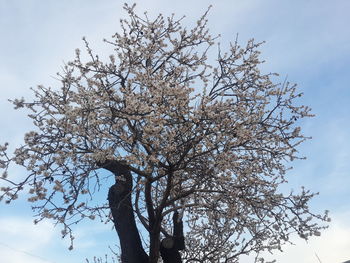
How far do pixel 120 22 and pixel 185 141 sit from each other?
3173mm

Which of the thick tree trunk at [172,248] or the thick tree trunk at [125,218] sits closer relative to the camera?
the thick tree trunk at [125,218]

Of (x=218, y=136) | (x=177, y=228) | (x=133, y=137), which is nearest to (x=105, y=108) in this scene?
(x=133, y=137)

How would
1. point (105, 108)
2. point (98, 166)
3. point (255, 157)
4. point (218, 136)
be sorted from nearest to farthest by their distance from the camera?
point (218, 136)
point (105, 108)
point (98, 166)
point (255, 157)

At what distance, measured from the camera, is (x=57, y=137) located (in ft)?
24.6

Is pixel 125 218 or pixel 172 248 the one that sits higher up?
pixel 125 218

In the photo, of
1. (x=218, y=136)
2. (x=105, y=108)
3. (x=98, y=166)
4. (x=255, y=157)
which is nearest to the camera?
(x=218, y=136)

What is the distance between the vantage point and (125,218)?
26.6 feet

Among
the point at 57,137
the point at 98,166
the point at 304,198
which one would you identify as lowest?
the point at 304,198

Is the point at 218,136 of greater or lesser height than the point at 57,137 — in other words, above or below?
below

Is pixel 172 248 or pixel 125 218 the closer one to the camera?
pixel 125 218

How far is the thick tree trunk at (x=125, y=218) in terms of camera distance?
7.79 meters

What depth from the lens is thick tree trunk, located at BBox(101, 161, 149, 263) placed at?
25.6ft

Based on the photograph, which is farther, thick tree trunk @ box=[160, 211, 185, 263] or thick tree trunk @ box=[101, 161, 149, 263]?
thick tree trunk @ box=[160, 211, 185, 263]

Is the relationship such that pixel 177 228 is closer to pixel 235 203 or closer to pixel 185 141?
pixel 235 203
